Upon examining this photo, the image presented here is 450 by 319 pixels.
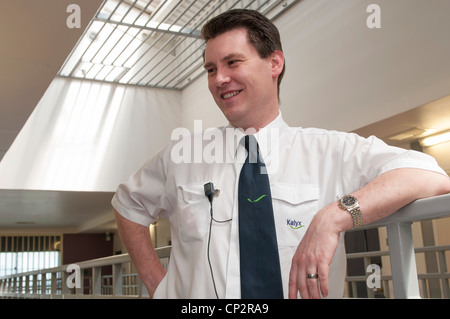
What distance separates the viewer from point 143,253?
1396 millimetres

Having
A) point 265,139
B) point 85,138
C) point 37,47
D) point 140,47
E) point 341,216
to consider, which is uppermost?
point 140,47

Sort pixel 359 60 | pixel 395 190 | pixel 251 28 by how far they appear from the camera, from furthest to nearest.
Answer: pixel 359 60 → pixel 251 28 → pixel 395 190

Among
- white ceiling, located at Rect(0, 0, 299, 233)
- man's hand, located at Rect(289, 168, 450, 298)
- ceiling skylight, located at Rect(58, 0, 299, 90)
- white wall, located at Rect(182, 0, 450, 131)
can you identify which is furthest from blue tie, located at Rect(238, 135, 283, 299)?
ceiling skylight, located at Rect(58, 0, 299, 90)

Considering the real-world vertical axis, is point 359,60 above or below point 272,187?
above

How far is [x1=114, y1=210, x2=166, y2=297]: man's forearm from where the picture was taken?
1.36m

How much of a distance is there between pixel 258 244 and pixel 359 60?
3412 millimetres

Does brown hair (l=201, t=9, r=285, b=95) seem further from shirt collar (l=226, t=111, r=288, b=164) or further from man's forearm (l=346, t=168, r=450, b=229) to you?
man's forearm (l=346, t=168, r=450, b=229)

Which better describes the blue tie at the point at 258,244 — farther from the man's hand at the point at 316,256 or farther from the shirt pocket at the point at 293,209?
the man's hand at the point at 316,256

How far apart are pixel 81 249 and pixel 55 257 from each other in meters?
0.98

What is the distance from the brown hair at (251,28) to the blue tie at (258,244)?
399 mm

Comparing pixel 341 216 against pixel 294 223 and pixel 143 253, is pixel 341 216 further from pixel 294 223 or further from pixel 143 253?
pixel 143 253

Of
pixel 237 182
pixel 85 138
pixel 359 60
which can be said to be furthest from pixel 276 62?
pixel 85 138

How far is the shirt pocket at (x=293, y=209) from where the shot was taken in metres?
1.14

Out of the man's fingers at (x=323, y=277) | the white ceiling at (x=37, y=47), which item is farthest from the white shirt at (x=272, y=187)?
the white ceiling at (x=37, y=47)
